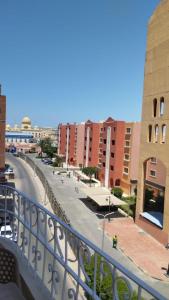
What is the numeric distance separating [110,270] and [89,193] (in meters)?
30.8

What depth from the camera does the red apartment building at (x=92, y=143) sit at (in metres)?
52.7

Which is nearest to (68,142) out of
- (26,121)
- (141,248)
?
(141,248)

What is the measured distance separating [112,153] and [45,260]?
133 ft

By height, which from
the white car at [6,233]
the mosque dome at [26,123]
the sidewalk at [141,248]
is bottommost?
the sidewalk at [141,248]

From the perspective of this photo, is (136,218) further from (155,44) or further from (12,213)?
(12,213)

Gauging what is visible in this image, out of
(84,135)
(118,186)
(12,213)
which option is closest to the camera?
(12,213)

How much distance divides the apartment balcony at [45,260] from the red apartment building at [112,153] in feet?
124

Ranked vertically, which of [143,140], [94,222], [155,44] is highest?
[155,44]

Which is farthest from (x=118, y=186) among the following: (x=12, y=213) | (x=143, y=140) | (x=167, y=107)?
(x=12, y=213)

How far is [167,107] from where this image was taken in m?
21.6

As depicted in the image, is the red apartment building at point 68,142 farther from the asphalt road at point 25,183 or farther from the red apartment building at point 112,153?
the red apartment building at point 112,153

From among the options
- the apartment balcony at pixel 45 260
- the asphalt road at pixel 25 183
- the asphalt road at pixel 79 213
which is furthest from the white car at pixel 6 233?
the asphalt road at pixel 25 183

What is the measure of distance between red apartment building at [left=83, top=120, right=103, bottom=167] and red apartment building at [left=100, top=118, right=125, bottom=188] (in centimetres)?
512

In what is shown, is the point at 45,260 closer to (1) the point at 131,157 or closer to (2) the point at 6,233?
(2) the point at 6,233
